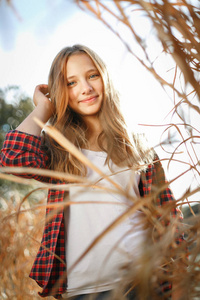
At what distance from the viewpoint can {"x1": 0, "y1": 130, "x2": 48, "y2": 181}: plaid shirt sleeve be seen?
3.24ft

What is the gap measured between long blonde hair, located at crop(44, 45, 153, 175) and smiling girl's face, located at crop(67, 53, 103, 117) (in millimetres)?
18

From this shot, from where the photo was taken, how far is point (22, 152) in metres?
1.00

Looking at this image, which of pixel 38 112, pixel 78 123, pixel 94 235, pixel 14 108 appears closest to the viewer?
pixel 94 235

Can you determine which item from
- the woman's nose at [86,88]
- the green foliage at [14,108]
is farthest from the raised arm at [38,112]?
the green foliage at [14,108]

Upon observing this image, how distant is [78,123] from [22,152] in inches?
10.6

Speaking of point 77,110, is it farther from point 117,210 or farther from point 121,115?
point 117,210

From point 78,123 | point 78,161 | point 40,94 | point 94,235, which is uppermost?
point 40,94

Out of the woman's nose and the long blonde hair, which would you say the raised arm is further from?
the woman's nose

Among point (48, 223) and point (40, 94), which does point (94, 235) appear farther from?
point (40, 94)

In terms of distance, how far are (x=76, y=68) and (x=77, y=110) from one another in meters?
0.14

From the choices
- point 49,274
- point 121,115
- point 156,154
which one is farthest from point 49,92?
point 49,274

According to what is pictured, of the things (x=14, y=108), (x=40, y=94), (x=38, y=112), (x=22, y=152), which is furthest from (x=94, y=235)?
(x=14, y=108)

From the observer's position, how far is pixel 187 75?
0.22 meters

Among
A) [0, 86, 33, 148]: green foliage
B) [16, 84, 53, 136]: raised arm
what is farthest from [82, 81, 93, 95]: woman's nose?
[0, 86, 33, 148]: green foliage
